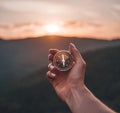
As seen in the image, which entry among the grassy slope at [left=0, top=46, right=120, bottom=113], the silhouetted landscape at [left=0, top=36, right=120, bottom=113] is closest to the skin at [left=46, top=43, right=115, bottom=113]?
the silhouetted landscape at [left=0, top=36, right=120, bottom=113]

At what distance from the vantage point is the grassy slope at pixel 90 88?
31.1 m

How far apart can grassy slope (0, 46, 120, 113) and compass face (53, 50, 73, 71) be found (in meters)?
25.2

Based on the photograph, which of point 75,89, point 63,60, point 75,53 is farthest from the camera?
point 63,60

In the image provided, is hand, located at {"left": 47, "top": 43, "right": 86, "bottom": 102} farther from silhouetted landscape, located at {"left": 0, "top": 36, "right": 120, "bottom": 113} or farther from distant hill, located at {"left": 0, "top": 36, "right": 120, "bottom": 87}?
distant hill, located at {"left": 0, "top": 36, "right": 120, "bottom": 87}

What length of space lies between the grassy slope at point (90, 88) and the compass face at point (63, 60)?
2517cm

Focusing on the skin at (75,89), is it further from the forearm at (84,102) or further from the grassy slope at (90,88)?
the grassy slope at (90,88)

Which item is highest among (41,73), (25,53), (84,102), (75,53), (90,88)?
(75,53)

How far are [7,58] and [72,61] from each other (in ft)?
62.2

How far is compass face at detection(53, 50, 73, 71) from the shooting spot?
4.62 meters

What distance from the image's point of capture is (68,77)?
4.51 metres

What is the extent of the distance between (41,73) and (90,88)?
9358mm

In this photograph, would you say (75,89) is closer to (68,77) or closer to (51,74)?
(68,77)

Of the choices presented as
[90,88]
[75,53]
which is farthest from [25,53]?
[75,53]

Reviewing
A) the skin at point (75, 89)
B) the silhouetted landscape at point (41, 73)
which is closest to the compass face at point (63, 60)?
the skin at point (75, 89)
